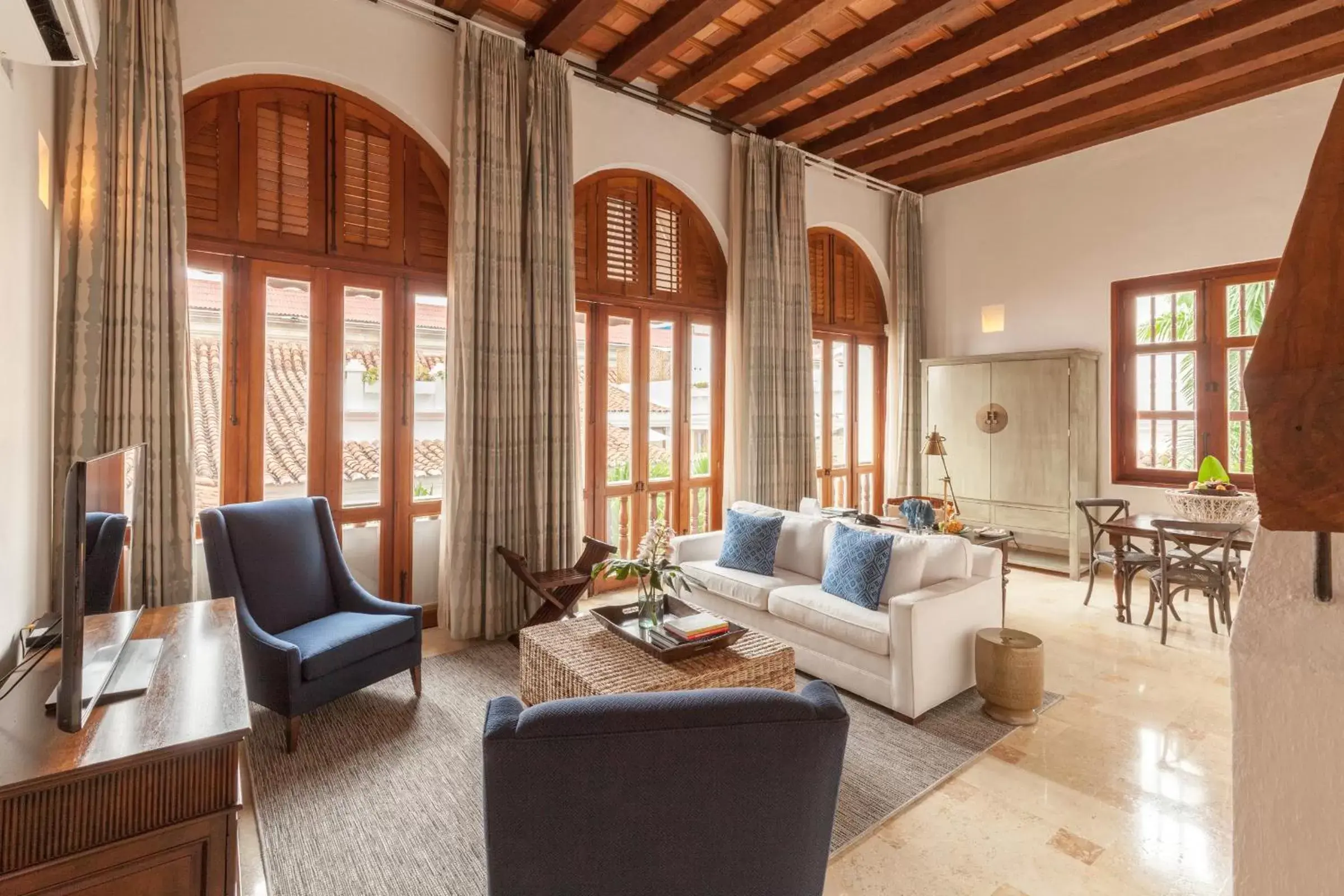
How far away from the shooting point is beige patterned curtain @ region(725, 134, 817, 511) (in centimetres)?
561

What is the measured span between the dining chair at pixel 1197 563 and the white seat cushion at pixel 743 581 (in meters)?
2.33

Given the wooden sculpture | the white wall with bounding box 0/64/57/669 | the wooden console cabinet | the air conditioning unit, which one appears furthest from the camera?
the white wall with bounding box 0/64/57/669

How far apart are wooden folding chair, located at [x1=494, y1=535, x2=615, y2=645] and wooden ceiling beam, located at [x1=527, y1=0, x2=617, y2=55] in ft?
10.7

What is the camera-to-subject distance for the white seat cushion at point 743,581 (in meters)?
3.83

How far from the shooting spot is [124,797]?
1.46 meters

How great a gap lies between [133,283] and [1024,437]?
6528 millimetres

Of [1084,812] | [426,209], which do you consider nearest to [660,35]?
[426,209]

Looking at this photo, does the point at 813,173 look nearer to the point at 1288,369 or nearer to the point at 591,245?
the point at 591,245

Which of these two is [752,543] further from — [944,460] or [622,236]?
[944,460]

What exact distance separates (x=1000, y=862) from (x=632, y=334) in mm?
4122

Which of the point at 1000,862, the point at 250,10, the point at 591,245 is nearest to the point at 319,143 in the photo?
the point at 250,10

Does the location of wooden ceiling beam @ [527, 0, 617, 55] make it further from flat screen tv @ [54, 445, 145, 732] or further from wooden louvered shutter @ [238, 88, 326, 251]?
flat screen tv @ [54, 445, 145, 732]

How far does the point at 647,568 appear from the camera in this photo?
3039mm

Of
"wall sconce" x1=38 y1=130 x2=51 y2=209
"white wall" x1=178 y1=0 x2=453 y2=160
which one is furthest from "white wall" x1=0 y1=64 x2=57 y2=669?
"white wall" x1=178 y1=0 x2=453 y2=160
